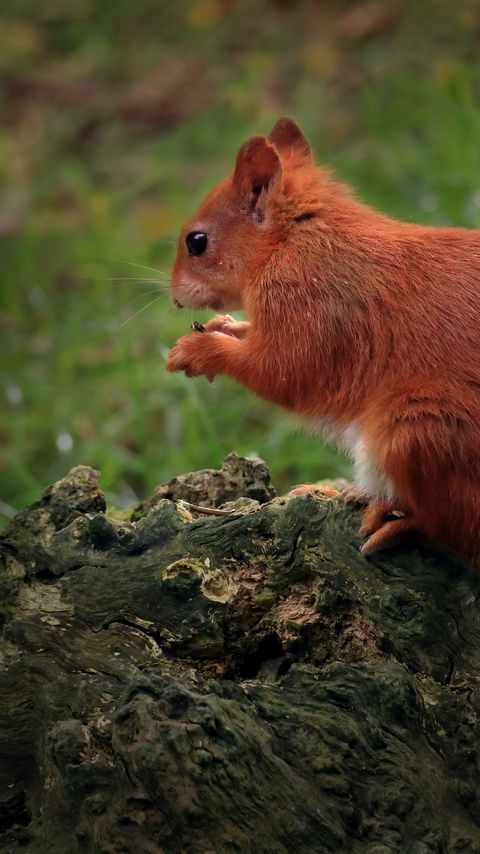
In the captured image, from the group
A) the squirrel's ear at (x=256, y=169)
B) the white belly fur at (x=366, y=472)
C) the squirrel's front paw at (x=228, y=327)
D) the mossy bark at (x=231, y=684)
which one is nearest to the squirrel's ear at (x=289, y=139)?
the squirrel's ear at (x=256, y=169)

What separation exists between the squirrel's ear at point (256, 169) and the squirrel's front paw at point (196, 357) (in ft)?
1.28

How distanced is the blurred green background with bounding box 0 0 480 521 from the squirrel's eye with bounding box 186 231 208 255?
1.43 feet

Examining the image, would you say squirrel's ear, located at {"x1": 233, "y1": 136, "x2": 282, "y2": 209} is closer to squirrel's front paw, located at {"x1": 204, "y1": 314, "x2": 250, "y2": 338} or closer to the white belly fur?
squirrel's front paw, located at {"x1": 204, "y1": 314, "x2": 250, "y2": 338}

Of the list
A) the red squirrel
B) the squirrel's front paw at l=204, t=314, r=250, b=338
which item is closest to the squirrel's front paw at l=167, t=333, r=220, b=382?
the red squirrel

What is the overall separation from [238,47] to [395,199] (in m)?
3.22

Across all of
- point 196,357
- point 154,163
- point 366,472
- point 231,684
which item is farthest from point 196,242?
point 154,163

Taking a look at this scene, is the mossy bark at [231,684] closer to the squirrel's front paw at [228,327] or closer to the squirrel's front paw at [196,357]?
the squirrel's front paw at [196,357]

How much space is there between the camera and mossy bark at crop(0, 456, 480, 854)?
6.21ft

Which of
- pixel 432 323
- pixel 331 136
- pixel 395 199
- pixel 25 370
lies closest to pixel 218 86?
pixel 331 136

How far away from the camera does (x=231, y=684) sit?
2027 mm

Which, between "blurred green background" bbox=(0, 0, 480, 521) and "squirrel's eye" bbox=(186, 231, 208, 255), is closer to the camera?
"squirrel's eye" bbox=(186, 231, 208, 255)

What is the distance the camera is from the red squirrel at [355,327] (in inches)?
91.0

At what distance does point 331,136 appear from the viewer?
272 inches

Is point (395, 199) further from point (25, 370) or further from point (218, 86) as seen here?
point (218, 86)
